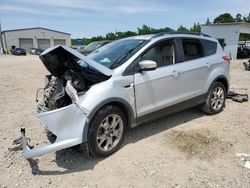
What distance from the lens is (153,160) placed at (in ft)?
12.8

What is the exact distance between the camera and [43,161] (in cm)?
389

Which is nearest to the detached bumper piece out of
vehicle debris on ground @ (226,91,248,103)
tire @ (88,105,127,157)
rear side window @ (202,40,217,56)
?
tire @ (88,105,127,157)

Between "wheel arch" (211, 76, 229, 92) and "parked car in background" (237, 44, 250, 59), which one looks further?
"parked car in background" (237, 44, 250, 59)

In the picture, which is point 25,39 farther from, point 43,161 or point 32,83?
point 43,161

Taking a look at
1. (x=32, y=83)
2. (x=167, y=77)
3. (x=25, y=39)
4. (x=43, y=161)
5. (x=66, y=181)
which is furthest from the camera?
(x=25, y=39)

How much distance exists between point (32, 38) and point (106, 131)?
209 feet

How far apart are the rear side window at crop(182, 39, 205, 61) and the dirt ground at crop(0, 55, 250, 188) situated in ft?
4.43

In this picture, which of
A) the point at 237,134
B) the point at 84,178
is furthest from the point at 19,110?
the point at 237,134

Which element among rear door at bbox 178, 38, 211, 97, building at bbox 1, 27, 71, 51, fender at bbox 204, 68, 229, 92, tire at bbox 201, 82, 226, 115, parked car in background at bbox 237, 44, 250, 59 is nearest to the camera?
rear door at bbox 178, 38, 211, 97

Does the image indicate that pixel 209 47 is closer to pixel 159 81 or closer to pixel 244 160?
pixel 159 81

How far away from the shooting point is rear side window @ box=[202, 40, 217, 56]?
18.3ft

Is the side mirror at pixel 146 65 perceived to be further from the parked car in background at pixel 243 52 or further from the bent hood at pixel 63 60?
the parked car in background at pixel 243 52

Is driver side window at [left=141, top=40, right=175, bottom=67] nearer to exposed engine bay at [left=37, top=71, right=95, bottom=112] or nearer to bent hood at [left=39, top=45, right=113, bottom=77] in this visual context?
bent hood at [left=39, top=45, right=113, bottom=77]

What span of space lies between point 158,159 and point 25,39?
63.5m
